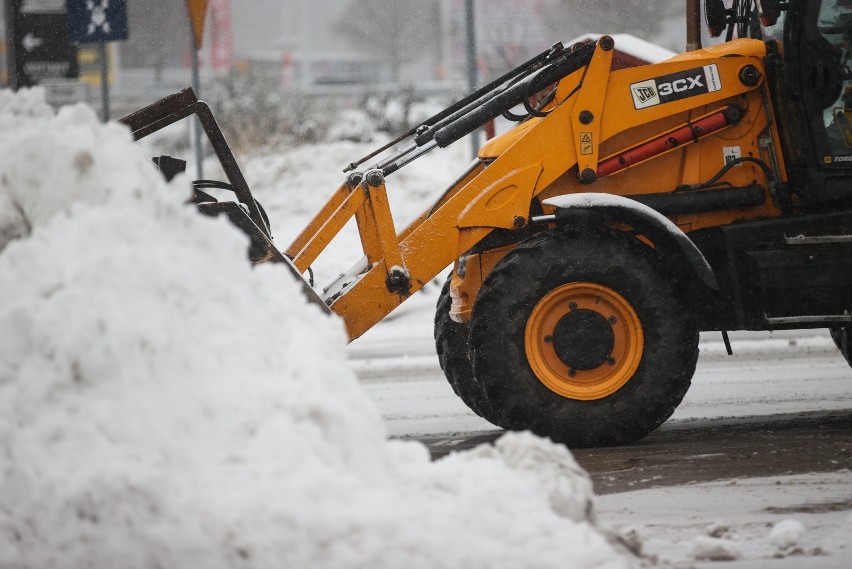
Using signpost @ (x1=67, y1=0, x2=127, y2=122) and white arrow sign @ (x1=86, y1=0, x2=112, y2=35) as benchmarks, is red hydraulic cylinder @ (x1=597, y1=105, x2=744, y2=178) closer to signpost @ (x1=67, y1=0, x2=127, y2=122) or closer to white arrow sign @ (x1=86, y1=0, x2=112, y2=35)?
signpost @ (x1=67, y1=0, x2=127, y2=122)

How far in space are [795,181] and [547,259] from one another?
1464 millimetres

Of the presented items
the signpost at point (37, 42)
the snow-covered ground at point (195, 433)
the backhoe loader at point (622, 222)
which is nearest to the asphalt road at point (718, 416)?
the backhoe loader at point (622, 222)

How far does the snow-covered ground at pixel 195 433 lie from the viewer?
3.39m

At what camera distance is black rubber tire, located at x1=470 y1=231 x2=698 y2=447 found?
5820mm

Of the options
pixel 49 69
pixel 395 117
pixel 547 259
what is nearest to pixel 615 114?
pixel 547 259

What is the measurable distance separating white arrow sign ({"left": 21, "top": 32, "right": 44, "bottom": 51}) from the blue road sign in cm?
31

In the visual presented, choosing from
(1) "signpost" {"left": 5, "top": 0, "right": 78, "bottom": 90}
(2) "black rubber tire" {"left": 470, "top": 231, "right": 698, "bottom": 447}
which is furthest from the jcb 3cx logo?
(1) "signpost" {"left": 5, "top": 0, "right": 78, "bottom": 90}

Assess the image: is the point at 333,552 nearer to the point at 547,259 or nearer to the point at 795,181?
the point at 547,259

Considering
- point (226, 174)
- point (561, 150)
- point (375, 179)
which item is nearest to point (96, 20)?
point (226, 174)

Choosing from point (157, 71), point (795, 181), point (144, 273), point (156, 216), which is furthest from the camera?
point (157, 71)

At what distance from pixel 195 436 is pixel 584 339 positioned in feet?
9.23

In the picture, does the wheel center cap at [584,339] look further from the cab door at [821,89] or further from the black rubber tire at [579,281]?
the cab door at [821,89]

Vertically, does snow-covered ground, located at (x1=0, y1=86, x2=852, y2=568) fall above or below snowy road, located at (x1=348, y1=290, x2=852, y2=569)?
above

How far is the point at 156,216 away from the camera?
4004 millimetres
